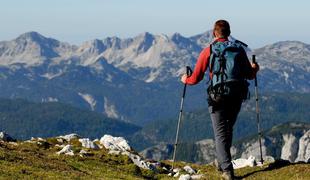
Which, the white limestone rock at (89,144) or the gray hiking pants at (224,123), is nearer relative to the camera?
the gray hiking pants at (224,123)

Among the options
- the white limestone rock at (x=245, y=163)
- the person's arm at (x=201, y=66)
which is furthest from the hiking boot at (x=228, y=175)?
the white limestone rock at (x=245, y=163)

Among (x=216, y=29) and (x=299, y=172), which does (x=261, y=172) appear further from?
(x=216, y=29)

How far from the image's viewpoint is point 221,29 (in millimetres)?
23000

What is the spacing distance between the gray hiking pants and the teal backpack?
0.36 meters

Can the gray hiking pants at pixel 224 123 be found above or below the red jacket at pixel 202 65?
below

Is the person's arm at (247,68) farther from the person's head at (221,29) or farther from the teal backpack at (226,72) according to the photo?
the person's head at (221,29)

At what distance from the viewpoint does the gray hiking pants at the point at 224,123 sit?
895 inches

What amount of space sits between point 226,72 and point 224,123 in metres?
1.95

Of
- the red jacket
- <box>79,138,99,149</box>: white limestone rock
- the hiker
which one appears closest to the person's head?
the hiker

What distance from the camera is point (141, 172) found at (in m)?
37.6

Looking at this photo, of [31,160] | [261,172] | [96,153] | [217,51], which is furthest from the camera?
[96,153]

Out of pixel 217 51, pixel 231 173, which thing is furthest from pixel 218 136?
pixel 217 51

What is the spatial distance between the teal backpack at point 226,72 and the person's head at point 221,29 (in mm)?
429

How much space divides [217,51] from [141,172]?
1660 centimetres
